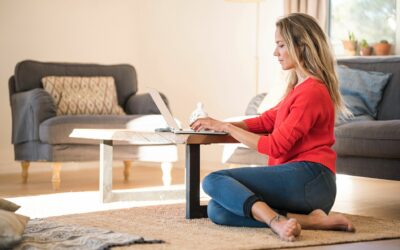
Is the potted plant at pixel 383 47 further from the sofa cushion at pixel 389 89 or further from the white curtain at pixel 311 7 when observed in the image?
the sofa cushion at pixel 389 89

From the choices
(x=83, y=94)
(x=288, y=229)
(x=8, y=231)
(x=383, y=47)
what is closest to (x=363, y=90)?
(x=383, y=47)

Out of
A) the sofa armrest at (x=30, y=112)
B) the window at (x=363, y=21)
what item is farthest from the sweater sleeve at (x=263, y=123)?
the window at (x=363, y=21)

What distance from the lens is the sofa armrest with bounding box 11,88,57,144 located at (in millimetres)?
5516

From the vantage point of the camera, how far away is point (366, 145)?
4.11 m

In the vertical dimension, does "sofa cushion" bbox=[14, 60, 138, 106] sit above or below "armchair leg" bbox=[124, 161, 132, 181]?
above

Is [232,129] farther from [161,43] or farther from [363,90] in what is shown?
[161,43]

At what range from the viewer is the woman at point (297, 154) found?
10.2ft

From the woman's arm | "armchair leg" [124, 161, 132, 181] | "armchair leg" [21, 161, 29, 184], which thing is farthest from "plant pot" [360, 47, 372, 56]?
the woman's arm

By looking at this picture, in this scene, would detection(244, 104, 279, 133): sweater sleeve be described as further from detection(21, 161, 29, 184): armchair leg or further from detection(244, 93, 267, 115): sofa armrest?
detection(21, 161, 29, 184): armchair leg

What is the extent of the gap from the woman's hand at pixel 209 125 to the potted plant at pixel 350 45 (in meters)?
3.35

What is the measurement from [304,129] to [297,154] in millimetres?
143

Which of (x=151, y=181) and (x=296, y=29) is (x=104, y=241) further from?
(x=151, y=181)

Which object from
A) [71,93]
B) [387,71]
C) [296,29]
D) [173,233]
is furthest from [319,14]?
[173,233]

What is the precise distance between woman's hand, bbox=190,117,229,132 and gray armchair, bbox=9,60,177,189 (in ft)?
6.70
